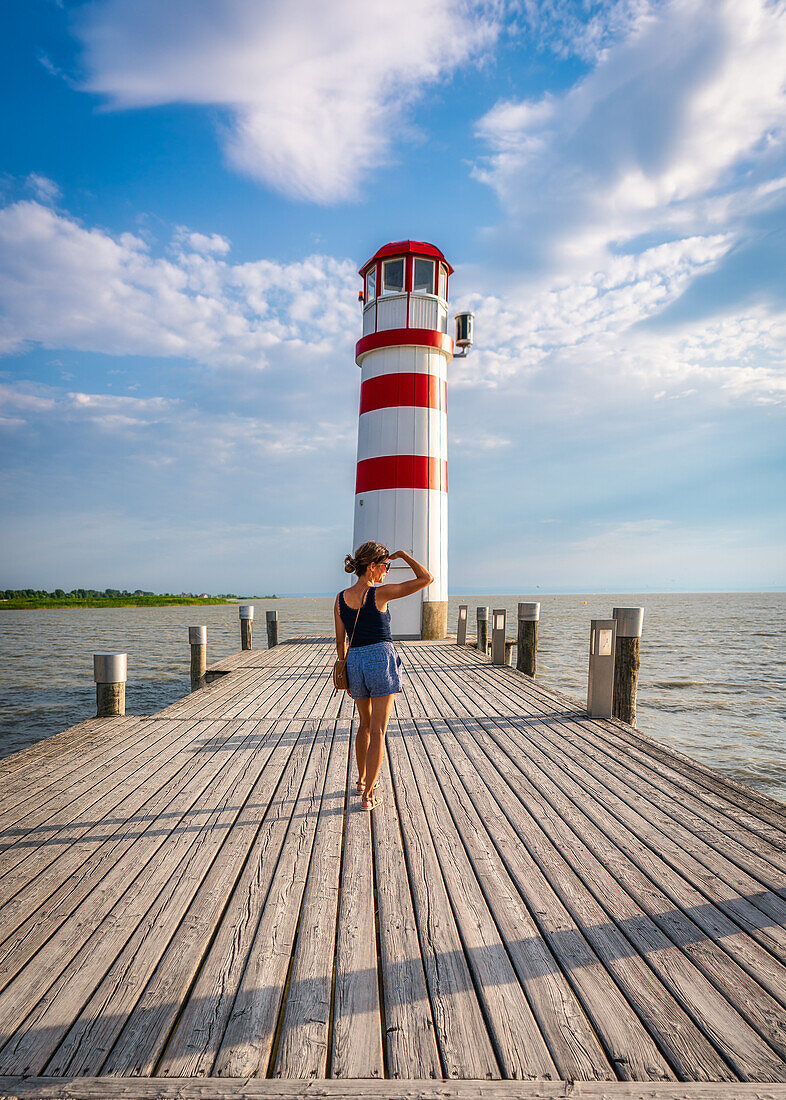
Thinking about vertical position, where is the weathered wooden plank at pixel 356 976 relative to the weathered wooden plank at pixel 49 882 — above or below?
above

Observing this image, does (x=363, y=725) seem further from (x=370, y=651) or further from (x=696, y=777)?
(x=696, y=777)

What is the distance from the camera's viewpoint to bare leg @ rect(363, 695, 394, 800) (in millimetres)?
4023

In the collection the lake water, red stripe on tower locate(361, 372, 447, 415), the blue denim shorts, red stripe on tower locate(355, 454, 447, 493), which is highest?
red stripe on tower locate(361, 372, 447, 415)

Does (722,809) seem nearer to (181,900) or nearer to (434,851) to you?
(434,851)

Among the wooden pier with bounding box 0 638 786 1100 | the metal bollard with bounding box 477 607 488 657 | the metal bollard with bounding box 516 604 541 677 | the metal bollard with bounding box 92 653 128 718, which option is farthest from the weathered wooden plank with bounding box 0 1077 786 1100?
the metal bollard with bounding box 477 607 488 657

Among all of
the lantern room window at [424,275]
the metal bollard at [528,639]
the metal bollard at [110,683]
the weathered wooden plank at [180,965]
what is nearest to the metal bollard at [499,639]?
the metal bollard at [528,639]

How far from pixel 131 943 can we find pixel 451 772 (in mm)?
2813

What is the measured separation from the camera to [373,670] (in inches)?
158

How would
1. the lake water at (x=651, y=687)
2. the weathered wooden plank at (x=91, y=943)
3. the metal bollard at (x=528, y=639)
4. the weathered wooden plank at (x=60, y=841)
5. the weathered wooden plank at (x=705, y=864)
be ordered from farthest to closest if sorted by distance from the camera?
the lake water at (x=651, y=687)
the metal bollard at (x=528, y=639)
the weathered wooden plank at (x=60, y=841)
the weathered wooden plank at (x=705, y=864)
the weathered wooden plank at (x=91, y=943)

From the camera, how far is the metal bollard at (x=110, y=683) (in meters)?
6.59

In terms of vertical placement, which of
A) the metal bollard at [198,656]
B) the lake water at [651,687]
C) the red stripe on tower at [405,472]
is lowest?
the lake water at [651,687]

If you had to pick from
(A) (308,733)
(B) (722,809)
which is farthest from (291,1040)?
(A) (308,733)

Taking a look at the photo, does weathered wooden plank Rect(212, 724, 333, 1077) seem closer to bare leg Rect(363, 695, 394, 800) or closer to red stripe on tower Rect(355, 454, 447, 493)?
bare leg Rect(363, 695, 394, 800)

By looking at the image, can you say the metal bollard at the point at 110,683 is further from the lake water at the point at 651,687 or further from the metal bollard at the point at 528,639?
the metal bollard at the point at 528,639
